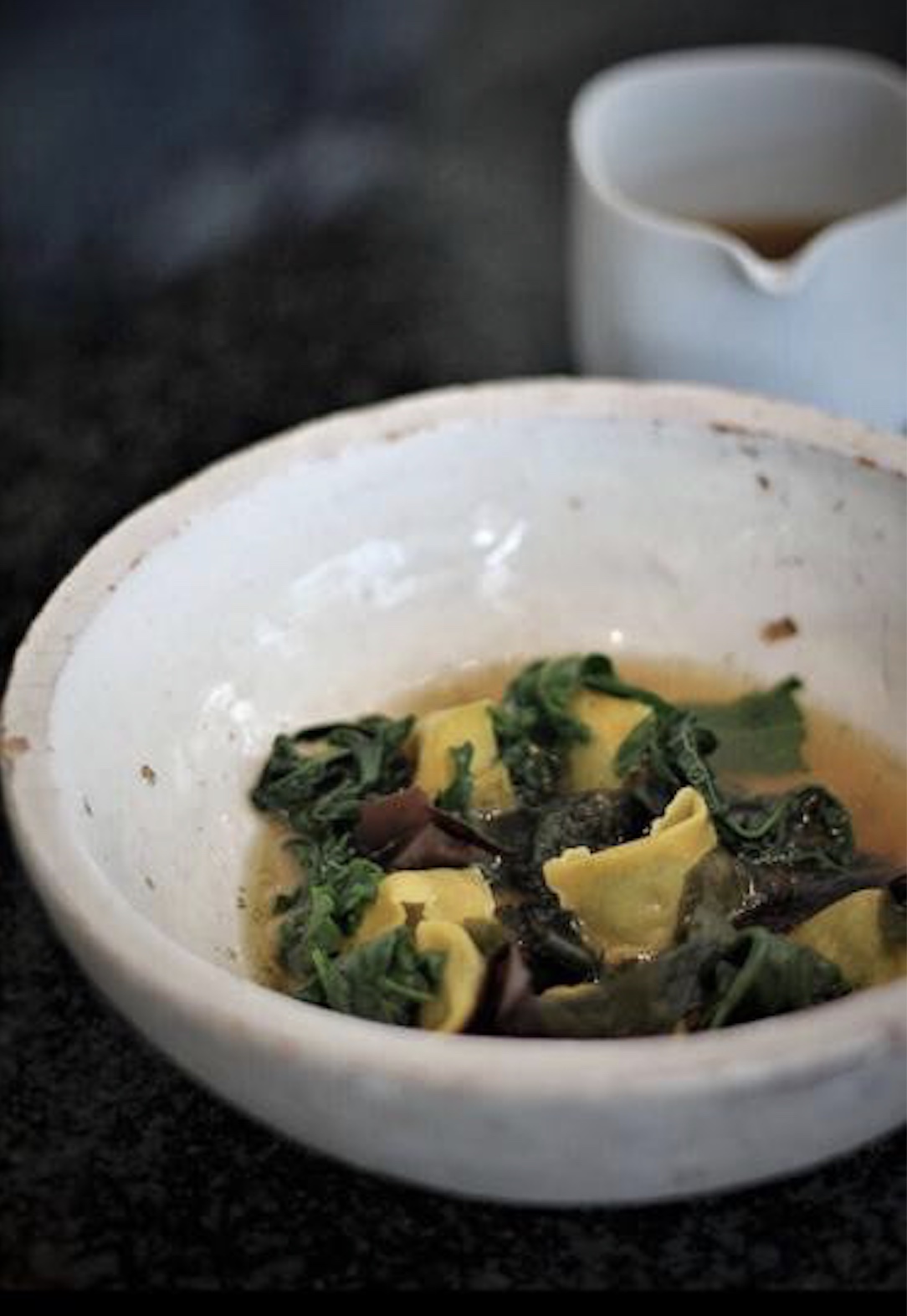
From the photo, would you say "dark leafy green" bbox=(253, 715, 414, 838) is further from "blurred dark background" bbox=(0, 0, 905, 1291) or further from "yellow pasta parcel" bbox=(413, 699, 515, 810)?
"blurred dark background" bbox=(0, 0, 905, 1291)

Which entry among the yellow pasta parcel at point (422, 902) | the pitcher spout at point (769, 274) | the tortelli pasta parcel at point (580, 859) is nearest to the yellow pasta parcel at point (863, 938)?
the tortelli pasta parcel at point (580, 859)

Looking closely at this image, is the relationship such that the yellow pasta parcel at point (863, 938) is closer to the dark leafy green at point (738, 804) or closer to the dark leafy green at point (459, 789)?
the dark leafy green at point (738, 804)

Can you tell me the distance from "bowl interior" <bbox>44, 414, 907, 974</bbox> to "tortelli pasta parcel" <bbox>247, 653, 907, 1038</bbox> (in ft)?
0.09

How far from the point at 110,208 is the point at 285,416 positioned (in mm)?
520

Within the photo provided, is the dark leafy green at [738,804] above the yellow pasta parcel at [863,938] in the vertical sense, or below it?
below

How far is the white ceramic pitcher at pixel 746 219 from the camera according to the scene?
1.11 metres

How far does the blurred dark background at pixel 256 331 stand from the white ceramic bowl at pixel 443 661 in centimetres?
6

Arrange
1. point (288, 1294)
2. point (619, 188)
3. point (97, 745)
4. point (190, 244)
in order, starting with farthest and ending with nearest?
point (190, 244)
point (619, 188)
point (97, 745)
point (288, 1294)

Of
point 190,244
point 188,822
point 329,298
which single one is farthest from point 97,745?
point 190,244

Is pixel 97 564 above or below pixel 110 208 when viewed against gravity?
above

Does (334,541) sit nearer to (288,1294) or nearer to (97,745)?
(97,745)

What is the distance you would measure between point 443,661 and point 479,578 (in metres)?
0.05

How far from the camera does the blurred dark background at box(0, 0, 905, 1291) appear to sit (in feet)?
2.58

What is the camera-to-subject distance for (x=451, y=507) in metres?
1.08
